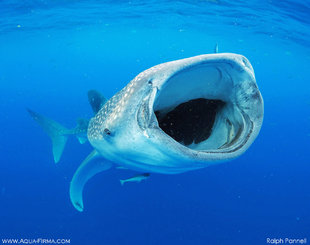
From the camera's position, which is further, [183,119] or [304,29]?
[304,29]

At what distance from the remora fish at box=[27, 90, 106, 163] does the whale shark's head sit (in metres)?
2.08

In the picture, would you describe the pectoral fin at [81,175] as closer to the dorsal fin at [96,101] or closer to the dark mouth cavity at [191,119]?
the dorsal fin at [96,101]

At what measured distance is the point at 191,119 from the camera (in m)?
2.29

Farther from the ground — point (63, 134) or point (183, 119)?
point (183, 119)

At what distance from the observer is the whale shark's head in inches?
50.4

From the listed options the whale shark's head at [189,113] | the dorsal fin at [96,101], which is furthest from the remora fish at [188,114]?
the dorsal fin at [96,101]

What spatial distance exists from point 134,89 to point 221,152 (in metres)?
0.66

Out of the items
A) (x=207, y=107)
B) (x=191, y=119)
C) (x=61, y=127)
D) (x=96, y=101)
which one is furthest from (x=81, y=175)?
(x=61, y=127)

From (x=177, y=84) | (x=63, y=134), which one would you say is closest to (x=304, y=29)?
(x=63, y=134)

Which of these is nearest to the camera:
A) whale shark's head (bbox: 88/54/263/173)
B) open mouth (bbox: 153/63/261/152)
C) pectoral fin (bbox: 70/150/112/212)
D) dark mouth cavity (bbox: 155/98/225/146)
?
whale shark's head (bbox: 88/54/263/173)

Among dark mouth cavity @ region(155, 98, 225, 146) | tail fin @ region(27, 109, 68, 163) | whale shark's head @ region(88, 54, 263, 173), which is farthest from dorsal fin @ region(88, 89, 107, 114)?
dark mouth cavity @ region(155, 98, 225, 146)

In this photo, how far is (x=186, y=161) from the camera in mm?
1294

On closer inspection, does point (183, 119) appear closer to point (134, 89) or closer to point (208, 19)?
point (134, 89)

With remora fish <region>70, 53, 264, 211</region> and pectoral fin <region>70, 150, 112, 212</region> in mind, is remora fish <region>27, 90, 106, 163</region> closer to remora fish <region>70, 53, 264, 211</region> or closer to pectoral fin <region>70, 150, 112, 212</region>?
pectoral fin <region>70, 150, 112, 212</region>
